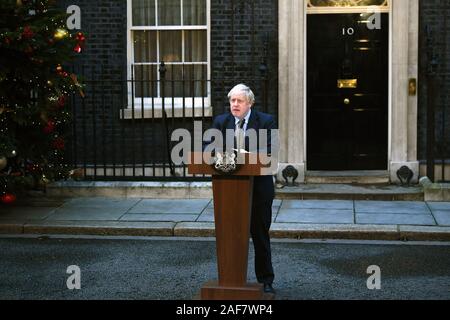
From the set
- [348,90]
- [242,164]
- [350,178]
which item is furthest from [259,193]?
[348,90]

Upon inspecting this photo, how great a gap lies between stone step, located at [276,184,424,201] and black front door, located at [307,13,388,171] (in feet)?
3.12

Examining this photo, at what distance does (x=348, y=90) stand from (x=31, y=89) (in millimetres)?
4762

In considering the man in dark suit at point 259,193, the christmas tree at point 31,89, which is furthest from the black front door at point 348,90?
the man in dark suit at point 259,193

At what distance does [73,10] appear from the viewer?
12164mm

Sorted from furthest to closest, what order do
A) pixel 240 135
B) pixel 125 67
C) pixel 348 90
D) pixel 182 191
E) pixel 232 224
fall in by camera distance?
pixel 125 67 → pixel 348 90 → pixel 182 191 → pixel 240 135 → pixel 232 224

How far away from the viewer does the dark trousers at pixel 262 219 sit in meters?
6.70

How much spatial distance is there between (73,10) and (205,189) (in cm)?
350

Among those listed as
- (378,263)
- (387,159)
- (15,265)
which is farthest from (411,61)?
(15,265)

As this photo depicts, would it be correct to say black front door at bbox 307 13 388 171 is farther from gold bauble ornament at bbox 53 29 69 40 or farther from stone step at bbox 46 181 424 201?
gold bauble ornament at bbox 53 29 69 40

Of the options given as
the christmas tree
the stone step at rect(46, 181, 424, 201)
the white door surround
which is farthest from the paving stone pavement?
the white door surround

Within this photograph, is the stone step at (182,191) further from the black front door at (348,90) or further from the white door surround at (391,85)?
the black front door at (348,90)

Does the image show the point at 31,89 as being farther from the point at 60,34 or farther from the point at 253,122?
the point at 253,122

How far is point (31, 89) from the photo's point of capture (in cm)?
1028

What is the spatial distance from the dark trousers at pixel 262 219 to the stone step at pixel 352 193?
4342 mm
